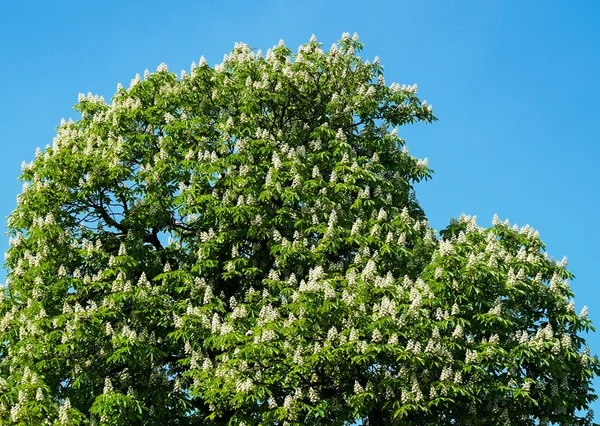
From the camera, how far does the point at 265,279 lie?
58.6ft

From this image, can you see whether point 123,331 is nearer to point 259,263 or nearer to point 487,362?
point 259,263

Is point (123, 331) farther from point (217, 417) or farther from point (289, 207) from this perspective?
point (289, 207)

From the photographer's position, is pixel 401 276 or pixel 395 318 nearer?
pixel 395 318

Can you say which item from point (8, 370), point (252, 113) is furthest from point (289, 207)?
point (8, 370)

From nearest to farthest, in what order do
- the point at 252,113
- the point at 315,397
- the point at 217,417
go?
the point at 315,397 → the point at 217,417 → the point at 252,113

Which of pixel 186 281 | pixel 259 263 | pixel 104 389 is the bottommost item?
→ pixel 104 389

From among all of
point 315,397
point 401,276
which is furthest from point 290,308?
point 401,276

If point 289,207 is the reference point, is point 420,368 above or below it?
below

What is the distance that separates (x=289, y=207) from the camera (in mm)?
19375

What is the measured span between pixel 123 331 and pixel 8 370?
3213mm

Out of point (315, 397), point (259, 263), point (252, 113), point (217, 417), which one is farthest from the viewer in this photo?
point (252, 113)

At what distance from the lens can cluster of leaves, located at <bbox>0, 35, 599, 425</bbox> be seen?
15.9 metres

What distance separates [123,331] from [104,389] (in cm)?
107

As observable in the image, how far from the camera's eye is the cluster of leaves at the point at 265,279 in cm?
1585
